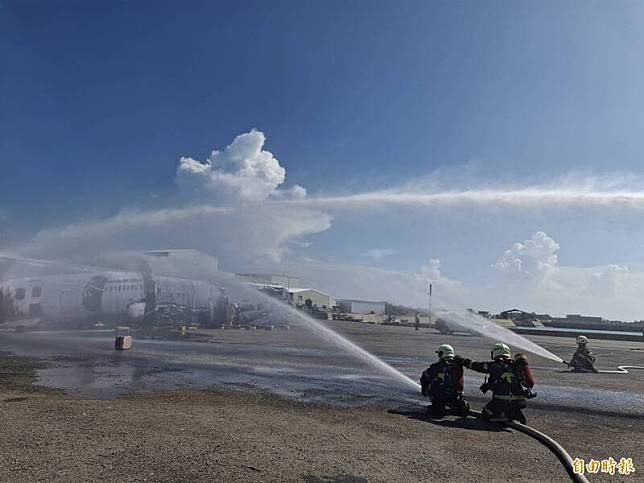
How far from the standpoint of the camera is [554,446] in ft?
28.1

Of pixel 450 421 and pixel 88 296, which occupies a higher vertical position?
pixel 88 296

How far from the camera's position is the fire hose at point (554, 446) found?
23.7 feet

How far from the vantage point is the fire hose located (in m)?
7.22

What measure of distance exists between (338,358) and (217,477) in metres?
17.9

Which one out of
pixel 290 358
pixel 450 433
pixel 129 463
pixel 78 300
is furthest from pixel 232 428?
pixel 78 300

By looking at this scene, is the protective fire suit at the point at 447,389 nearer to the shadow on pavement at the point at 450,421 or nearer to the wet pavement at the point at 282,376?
the shadow on pavement at the point at 450,421

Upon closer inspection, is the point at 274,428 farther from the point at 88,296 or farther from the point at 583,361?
the point at 88,296

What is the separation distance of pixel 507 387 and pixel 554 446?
2127mm

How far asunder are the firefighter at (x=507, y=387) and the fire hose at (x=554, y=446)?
0.83ft

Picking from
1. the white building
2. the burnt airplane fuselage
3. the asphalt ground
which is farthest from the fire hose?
the white building

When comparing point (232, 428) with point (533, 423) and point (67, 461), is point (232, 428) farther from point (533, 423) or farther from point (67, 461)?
point (533, 423)

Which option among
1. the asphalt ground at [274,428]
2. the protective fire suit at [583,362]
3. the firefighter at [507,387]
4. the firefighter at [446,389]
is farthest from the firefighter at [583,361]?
the firefighter at [446,389]

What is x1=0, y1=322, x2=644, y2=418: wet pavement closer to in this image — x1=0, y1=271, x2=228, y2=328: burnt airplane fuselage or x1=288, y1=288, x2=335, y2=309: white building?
Answer: x1=0, y1=271, x2=228, y2=328: burnt airplane fuselage

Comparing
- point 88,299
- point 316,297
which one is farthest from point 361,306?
point 88,299
